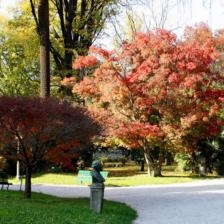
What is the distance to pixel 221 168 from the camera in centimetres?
2778

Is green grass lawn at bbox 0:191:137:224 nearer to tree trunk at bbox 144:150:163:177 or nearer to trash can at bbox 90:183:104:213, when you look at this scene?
trash can at bbox 90:183:104:213

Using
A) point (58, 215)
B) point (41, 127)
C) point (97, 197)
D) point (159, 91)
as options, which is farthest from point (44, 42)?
point (58, 215)

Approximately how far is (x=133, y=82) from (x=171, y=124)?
283 centimetres

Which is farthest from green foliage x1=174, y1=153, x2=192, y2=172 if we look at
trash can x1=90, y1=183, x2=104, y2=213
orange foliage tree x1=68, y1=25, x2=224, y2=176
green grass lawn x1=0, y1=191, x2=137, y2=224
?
trash can x1=90, y1=183, x2=104, y2=213

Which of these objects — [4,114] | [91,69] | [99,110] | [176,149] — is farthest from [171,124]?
[4,114]

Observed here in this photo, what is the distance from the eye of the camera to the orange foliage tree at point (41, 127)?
42.3 ft

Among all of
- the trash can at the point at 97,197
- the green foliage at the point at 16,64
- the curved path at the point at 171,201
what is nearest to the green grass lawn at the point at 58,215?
the trash can at the point at 97,197

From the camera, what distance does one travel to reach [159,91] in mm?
24281

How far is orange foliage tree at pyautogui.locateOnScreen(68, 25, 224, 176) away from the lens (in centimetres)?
2395

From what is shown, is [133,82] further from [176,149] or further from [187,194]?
[187,194]

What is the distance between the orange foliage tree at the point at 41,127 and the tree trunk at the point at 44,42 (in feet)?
18.8

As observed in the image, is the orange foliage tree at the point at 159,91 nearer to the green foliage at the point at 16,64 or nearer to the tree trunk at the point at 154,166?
the tree trunk at the point at 154,166

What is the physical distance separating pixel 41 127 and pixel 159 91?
12.0 m

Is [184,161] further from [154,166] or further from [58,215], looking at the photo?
[58,215]
